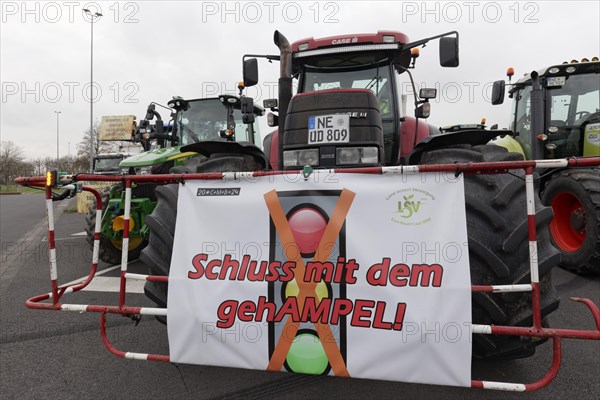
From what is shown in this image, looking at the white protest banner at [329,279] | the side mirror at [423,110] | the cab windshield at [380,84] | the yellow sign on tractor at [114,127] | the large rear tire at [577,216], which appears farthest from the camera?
the yellow sign on tractor at [114,127]

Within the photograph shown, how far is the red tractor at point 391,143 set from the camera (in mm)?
1962

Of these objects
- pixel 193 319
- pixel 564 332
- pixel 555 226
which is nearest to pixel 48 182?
pixel 193 319

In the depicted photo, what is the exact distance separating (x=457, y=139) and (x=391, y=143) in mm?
1436

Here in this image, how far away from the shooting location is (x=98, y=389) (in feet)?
8.27

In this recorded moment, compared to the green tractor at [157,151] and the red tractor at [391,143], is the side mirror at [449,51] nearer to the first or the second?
the red tractor at [391,143]

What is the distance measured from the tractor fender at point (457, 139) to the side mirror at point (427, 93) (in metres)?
1.41

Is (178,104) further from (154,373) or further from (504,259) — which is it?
(504,259)

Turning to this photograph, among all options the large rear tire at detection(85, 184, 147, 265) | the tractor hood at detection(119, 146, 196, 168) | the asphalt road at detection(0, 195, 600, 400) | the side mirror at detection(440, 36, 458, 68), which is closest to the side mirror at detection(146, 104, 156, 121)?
the tractor hood at detection(119, 146, 196, 168)

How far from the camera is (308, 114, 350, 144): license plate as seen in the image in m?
2.89

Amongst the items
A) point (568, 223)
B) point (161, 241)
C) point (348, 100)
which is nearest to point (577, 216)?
point (568, 223)

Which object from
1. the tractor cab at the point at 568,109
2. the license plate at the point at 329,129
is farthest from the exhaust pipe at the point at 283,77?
the tractor cab at the point at 568,109

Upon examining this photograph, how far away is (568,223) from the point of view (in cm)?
548

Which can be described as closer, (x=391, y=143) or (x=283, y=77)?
(x=283, y=77)

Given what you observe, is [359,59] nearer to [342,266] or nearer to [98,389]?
[342,266]
